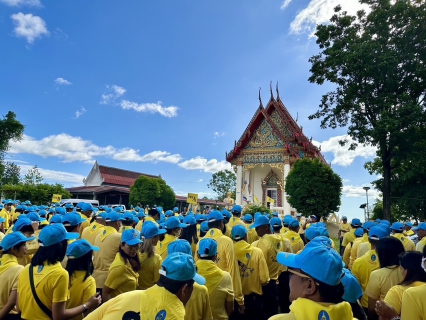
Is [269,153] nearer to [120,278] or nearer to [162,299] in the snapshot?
[120,278]

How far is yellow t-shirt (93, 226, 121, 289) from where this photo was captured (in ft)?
12.2

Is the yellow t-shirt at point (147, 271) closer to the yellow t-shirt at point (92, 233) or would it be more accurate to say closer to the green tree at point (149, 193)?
the yellow t-shirt at point (92, 233)

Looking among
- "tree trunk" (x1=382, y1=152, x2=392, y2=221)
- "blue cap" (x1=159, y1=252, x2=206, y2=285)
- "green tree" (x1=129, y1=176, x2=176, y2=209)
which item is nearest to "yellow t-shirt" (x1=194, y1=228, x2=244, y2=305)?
"blue cap" (x1=159, y1=252, x2=206, y2=285)

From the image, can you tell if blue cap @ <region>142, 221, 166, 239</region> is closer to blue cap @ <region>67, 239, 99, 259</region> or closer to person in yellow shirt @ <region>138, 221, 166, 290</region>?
person in yellow shirt @ <region>138, 221, 166, 290</region>

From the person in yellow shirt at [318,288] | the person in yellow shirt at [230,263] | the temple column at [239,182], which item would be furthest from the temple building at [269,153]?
the person in yellow shirt at [318,288]

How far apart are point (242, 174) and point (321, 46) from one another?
505 inches

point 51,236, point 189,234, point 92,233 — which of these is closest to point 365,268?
point 189,234

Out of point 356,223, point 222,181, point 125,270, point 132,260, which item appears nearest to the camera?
point 125,270

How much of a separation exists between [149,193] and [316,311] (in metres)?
25.6

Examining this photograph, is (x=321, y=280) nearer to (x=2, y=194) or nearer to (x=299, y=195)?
(x=299, y=195)

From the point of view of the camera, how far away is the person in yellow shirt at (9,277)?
239 cm

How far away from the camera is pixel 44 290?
84.9 inches

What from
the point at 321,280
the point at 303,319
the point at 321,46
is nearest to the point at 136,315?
the point at 303,319

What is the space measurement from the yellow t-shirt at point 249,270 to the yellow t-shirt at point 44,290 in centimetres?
→ 210
